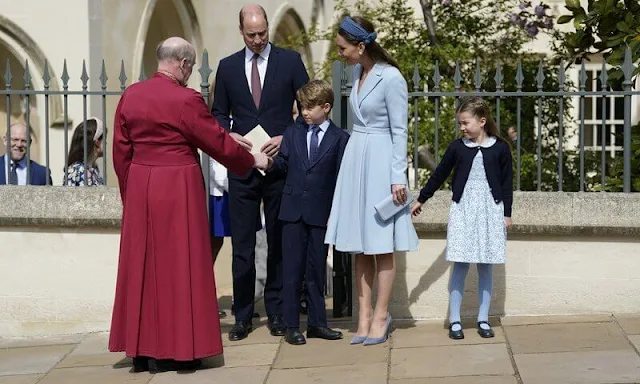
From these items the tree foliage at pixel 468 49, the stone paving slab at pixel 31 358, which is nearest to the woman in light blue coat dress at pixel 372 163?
the stone paving slab at pixel 31 358

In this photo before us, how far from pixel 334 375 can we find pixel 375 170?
1.29 m

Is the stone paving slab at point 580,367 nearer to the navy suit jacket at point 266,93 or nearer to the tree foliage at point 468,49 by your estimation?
the navy suit jacket at point 266,93

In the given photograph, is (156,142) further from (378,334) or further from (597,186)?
(597,186)

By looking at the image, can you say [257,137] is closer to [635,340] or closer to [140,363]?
[140,363]

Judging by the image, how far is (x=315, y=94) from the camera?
7.91m

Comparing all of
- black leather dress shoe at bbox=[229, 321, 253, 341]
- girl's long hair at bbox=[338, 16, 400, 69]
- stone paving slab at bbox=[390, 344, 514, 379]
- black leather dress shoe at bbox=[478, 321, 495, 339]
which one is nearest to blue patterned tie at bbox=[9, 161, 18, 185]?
black leather dress shoe at bbox=[229, 321, 253, 341]

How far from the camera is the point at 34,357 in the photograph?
27.3 ft

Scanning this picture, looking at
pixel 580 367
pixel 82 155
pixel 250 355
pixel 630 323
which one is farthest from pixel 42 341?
pixel 630 323

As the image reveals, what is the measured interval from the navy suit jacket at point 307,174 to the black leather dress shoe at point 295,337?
64cm

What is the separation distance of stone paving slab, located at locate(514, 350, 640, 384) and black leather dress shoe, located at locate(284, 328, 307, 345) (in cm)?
130

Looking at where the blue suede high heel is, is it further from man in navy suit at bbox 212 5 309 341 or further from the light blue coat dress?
man in navy suit at bbox 212 5 309 341

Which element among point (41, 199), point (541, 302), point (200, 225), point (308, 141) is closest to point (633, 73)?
point (541, 302)

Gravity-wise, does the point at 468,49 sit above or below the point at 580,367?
above

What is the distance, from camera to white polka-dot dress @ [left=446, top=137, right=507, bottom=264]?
7.95m
